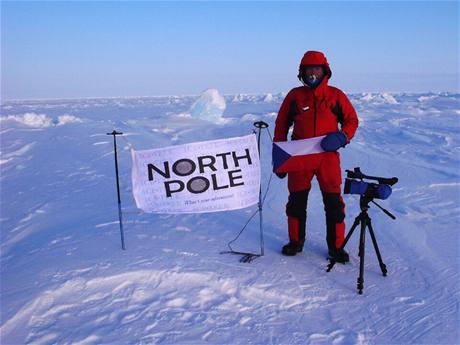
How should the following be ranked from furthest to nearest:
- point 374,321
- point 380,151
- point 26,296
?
point 380,151
point 26,296
point 374,321

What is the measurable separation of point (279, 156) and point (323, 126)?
0.46 meters

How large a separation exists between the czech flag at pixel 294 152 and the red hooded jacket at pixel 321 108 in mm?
117

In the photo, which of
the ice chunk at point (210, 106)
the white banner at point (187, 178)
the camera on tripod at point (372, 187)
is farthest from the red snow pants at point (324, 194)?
the ice chunk at point (210, 106)

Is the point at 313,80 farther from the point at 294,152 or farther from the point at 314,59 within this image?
the point at 294,152

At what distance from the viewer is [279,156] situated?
321cm

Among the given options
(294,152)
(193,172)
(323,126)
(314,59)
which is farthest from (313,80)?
(193,172)

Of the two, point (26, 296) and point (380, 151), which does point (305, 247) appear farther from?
point (380, 151)

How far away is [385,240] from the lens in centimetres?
385

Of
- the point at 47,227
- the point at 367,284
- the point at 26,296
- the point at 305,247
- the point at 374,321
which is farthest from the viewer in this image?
the point at 47,227

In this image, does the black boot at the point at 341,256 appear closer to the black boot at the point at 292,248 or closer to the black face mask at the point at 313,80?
the black boot at the point at 292,248

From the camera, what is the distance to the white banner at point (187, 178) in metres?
3.12

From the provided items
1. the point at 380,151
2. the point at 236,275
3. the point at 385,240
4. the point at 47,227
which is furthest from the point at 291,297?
the point at 380,151

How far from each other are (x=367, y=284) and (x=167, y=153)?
1965 mm

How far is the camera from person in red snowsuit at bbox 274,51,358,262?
3.16m
